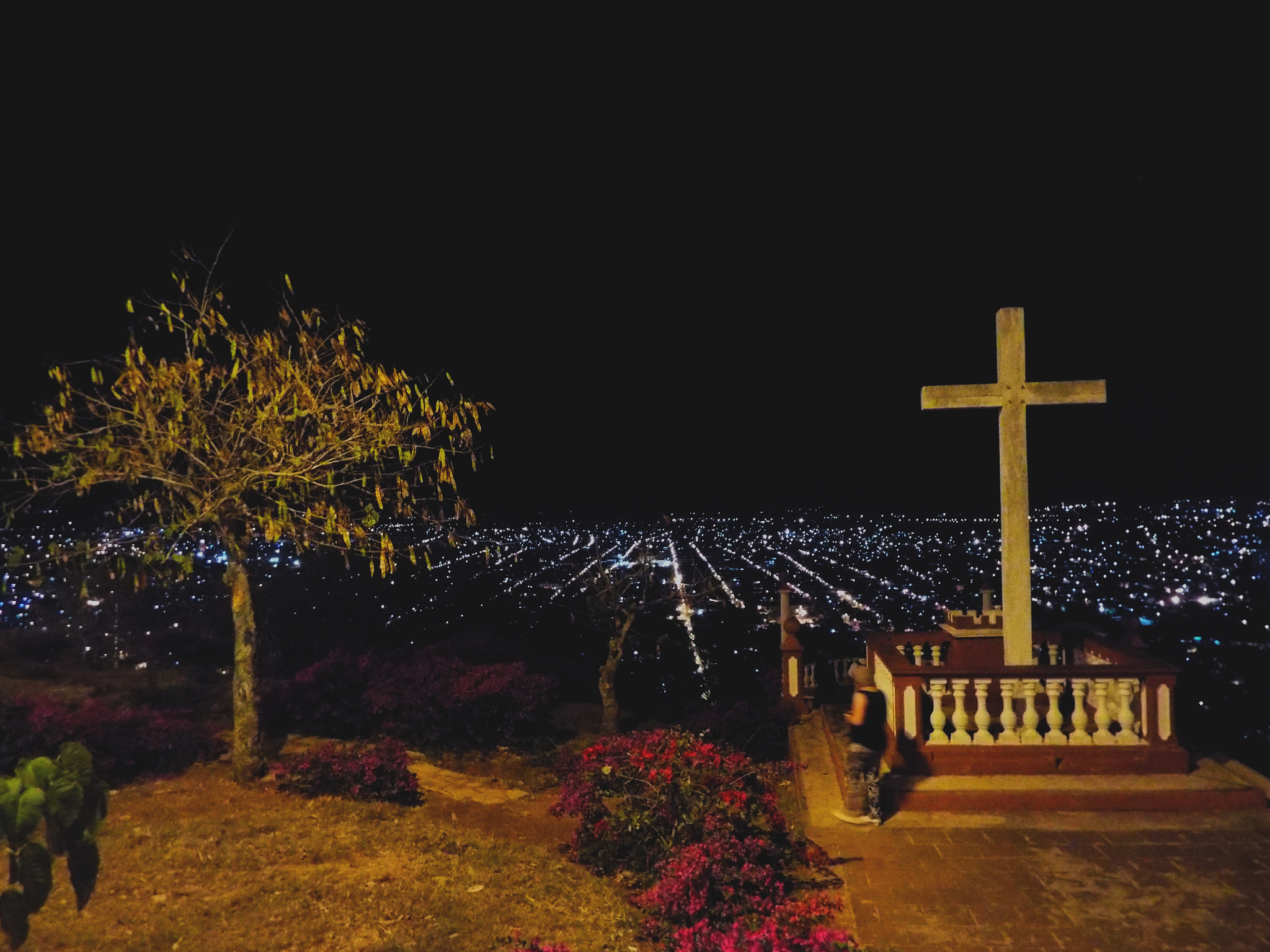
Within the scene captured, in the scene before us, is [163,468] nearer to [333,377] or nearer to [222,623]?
[333,377]

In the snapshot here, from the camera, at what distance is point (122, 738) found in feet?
28.0

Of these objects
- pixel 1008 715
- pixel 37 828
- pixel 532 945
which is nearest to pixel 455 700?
pixel 1008 715

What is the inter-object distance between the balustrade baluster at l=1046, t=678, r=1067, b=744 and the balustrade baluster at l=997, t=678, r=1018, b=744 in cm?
24

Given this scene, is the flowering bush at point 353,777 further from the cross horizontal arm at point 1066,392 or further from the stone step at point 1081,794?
the cross horizontal arm at point 1066,392

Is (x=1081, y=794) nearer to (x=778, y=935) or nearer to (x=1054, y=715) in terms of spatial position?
(x=1054, y=715)

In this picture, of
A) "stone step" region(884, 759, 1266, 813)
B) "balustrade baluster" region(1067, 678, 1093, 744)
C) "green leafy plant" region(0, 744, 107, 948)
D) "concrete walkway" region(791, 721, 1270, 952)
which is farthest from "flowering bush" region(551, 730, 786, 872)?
"green leafy plant" region(0, 744, 107, 948)

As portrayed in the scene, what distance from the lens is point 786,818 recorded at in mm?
7684

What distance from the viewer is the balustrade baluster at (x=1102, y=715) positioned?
23.9ft

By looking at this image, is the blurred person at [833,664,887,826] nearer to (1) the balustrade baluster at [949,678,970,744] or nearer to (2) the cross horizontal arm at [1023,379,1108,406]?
(1) the balustrade baluster at [949,678,970,744]

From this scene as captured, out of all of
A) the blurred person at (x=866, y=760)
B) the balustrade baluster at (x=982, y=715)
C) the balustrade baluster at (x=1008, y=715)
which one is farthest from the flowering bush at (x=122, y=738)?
the balustrade baluster at (x=1008, y=715)

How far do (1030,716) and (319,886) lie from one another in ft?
17.6

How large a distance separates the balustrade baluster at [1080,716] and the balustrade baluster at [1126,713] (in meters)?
0.23

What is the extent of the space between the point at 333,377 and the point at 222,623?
1364cm

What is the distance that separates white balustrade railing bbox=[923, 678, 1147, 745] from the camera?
7.30 metres
